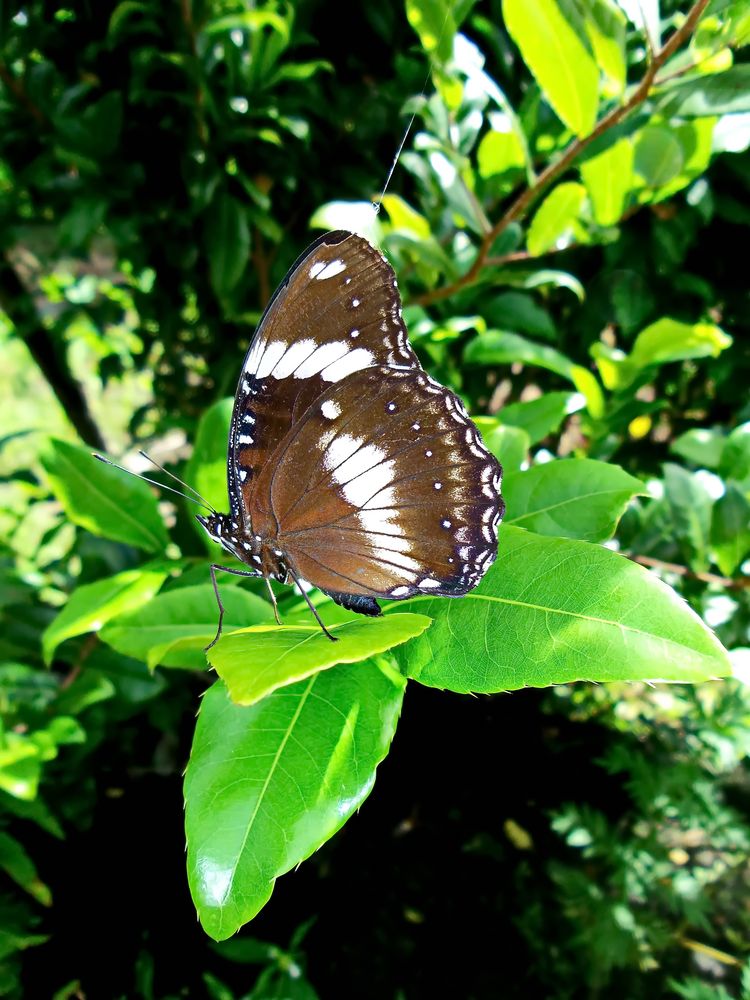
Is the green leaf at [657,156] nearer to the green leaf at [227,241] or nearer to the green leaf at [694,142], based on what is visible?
the green leaf at [694,142]

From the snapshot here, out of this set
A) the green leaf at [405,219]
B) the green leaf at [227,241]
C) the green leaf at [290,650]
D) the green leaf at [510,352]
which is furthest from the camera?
the green leaf at [227,241]

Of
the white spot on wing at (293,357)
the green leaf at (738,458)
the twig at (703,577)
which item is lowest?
the twig at (703,577)

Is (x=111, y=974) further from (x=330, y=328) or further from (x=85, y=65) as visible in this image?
(x=85, y=65)

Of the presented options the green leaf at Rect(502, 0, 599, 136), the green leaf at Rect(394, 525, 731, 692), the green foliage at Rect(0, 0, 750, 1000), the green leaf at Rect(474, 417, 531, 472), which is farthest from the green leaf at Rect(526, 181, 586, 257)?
the green leaf at Rect(394, 525, 731, 692)

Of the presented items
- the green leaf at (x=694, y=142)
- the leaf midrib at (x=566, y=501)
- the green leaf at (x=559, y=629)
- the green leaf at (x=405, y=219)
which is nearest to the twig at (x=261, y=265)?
the green leaf at (x=405, y=219)

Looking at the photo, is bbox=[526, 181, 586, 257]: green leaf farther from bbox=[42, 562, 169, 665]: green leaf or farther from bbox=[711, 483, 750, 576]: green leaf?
bbox=[42, 562, 169, 665]: green leaf

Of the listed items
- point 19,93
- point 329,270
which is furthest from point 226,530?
point 19,93

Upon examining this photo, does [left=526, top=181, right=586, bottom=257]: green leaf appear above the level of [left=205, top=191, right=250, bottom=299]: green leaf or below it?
below
